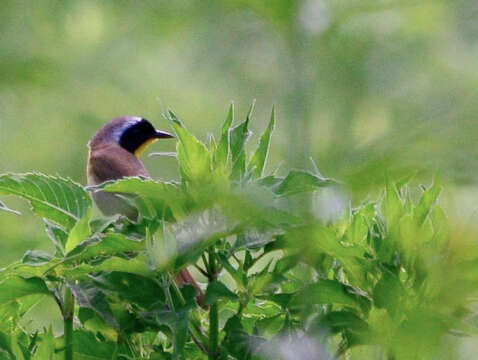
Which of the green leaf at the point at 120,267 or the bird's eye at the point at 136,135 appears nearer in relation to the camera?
the green leaf at the point at 120,267

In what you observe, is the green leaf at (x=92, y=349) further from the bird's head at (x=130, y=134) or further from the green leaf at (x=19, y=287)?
the bird's head at (x=130, y=134)

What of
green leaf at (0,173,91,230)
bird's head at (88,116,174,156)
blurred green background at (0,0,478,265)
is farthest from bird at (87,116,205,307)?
green leaf at (0,173,91,230)

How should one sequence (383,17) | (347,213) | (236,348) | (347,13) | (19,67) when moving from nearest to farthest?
(236,348) → (347,213) → (347,13) → (383,17) → (19,67)

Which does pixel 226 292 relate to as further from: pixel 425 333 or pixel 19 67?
pixel 19 67

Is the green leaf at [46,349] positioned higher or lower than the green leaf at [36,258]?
lower

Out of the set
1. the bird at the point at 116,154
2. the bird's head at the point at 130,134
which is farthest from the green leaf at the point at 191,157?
the bird's head at the point at 130,134

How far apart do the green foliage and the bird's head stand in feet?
8.60

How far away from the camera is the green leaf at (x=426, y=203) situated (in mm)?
971

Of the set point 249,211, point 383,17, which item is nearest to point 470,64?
point 383,17

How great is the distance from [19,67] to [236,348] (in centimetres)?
688

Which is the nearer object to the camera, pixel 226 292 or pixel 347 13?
pixel 226 292

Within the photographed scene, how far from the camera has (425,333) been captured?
60cm

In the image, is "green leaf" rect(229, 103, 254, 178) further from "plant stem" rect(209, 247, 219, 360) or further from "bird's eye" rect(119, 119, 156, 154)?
"bird's eye" rect(119, 119, 156, 154)

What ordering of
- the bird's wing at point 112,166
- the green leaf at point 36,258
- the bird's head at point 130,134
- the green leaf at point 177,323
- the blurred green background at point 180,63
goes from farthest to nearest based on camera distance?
the bird's head at point 130,134, the blurred green background at point 180,63, the bird's wing at point 112,166, the green leaf at point 36,258, the green leaf at point 177,323
